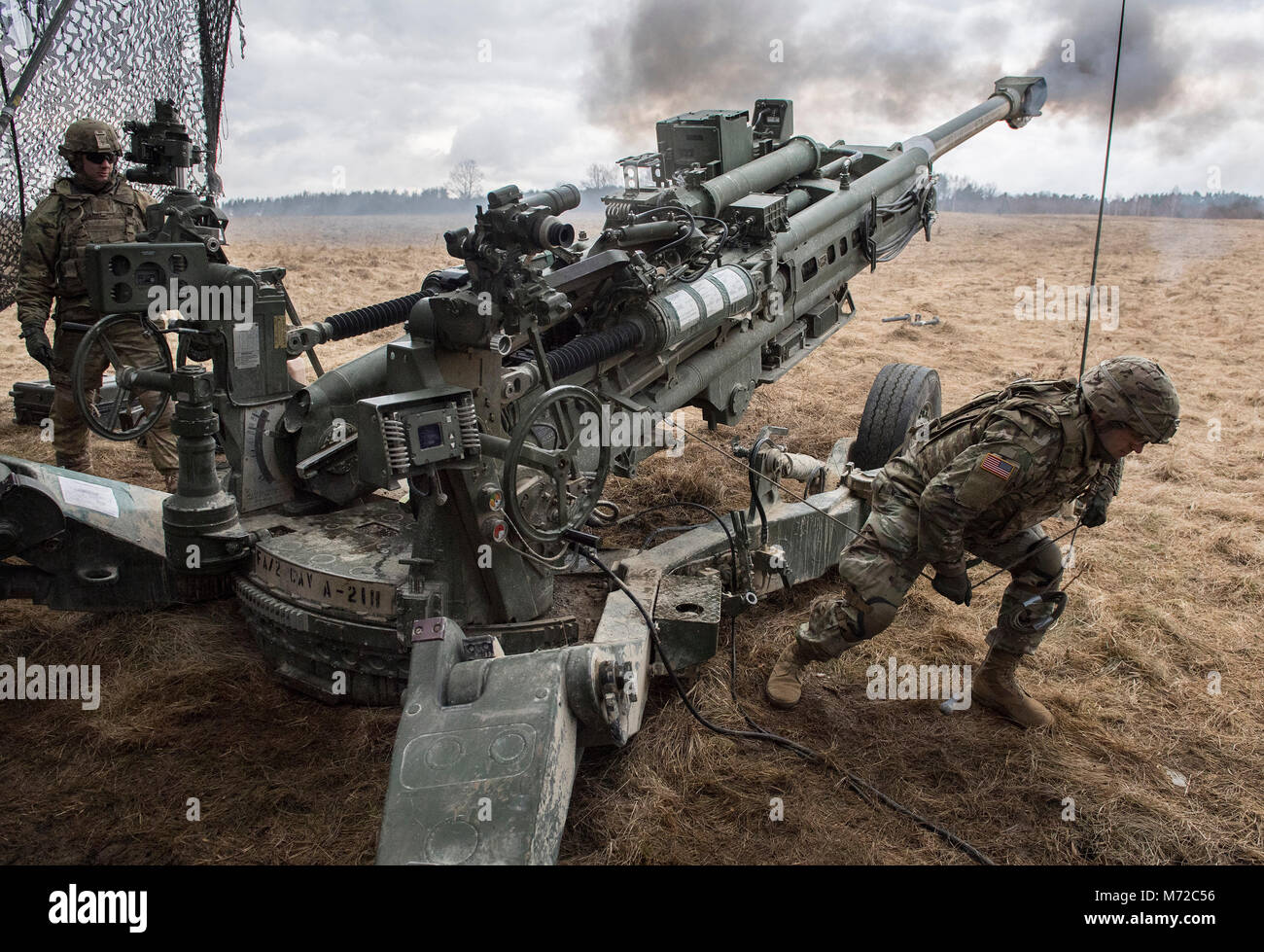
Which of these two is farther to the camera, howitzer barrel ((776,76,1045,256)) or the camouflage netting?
the camouflage netting

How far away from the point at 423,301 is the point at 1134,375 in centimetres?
255

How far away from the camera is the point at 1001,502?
4.06 metres

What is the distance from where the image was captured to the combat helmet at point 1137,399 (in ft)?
12.3

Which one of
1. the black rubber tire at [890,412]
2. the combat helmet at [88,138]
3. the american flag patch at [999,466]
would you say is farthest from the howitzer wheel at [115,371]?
the black rubber tire at [890,412]

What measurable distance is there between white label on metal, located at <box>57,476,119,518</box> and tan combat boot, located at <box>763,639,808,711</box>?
9.50 ft

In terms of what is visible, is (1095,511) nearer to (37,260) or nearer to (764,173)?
(764,173)

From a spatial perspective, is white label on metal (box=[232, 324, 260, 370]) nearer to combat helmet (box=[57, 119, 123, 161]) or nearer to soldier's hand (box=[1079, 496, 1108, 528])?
combat helmet (box=[57, 119, 123, 161])

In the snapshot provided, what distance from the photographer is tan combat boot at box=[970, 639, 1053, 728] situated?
4.32m

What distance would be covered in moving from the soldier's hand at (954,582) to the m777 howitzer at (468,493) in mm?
793

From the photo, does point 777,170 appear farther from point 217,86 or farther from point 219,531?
point 217,86

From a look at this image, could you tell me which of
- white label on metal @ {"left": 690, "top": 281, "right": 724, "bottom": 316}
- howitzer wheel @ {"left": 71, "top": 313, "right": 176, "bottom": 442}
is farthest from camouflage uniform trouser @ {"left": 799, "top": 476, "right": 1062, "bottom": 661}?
howitzer wheel @ {"left": 71, "top": 313, "right": 176, "bottom": 442}

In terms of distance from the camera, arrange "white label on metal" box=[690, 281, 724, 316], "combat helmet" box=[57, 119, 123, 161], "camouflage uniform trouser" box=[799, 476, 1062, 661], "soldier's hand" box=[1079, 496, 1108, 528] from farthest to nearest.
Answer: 1. "combat helmet" box=[57, 119, 123, 161]
2. "white label on metal" box=[690, 281, 724, 316]
3. "soldier's hand" box=[1079, 496, 1108, 528]
4. "camouflage uniform trouser" box=[799, 476, 1062, 661]

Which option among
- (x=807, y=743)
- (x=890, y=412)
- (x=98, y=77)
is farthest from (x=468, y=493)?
(x=98, y=77)

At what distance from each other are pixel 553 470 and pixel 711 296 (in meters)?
1.95
